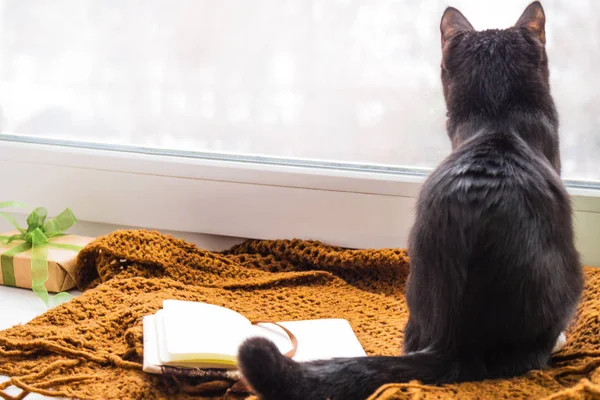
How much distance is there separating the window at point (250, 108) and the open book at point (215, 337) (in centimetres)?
28

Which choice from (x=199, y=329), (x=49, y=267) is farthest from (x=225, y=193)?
(x=199, y=329)

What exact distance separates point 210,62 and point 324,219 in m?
0.32

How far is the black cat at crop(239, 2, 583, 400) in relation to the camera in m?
0.54

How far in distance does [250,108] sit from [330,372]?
616mm

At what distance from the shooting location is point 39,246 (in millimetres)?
1011

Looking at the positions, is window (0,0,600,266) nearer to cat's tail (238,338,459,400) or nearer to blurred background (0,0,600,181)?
blurred background (0,0,600,181)

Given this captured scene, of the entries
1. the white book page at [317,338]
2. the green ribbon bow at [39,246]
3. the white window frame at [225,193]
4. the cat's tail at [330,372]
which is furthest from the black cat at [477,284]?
the green ribbon bow at [39,246]

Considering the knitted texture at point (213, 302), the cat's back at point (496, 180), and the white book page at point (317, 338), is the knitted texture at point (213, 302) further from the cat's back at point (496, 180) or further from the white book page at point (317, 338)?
the cat's back at point (496, 180)

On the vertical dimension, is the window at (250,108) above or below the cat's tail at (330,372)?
above

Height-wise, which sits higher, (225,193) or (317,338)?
(225,193)

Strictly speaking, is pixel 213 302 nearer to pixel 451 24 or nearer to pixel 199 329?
pixel 199 329

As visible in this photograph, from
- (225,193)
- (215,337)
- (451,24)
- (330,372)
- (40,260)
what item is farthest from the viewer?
(225,193)

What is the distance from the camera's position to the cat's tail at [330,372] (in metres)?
0.51

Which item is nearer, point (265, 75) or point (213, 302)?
point (213, 302)
